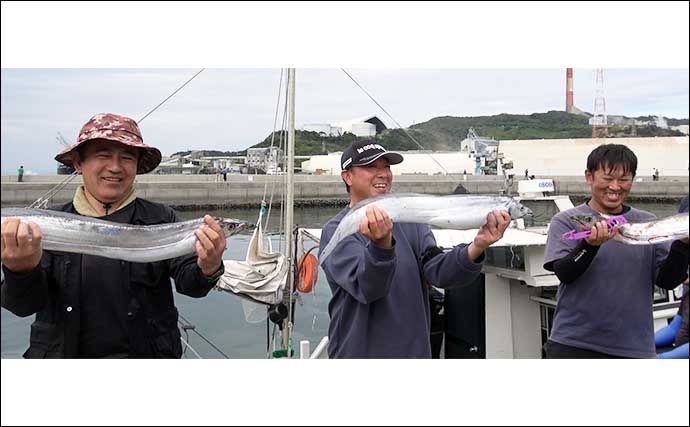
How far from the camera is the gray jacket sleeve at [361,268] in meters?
2.32

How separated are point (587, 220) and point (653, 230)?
30 centimetres

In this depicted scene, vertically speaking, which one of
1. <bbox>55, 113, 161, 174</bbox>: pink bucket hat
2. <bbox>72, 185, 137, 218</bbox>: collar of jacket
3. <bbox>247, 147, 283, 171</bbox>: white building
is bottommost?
<bbox>72, 185, 137, 218</bbox>: collar of jacket

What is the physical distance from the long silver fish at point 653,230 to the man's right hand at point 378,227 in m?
1.06

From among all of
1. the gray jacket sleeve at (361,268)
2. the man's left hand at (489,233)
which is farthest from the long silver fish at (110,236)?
the man's left hand at (489,233)

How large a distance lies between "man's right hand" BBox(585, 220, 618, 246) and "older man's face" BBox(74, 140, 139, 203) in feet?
7.38

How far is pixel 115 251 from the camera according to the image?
2.26 m

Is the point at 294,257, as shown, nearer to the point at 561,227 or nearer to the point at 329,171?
the point at 561,227

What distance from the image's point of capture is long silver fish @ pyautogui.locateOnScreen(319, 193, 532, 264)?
2559mm

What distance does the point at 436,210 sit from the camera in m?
2.66

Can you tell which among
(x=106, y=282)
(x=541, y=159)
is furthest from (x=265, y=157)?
(x=541, y=159)

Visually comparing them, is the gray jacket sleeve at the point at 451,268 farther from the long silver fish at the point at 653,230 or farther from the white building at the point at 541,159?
the white building at the point at 541,159

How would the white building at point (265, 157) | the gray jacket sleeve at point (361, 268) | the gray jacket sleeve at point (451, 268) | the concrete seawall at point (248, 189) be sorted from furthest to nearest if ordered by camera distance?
1. the concrete seawall at point (248, 189)
2. the white building at point (265, 157)
3. the gray jacket sleeve at point (451, 268)
4. the gray jacket sleeve at point (361, 268)

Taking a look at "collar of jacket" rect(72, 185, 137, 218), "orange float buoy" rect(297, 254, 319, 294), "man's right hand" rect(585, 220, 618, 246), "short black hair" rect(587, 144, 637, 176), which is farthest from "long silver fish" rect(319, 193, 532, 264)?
"orange float buoy" rect(297, 254, 319, 294)

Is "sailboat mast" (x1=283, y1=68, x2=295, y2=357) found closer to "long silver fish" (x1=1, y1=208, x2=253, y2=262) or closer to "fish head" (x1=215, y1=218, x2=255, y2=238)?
"fish head" (x1=215, y1=218, x2=255, y2=238)
